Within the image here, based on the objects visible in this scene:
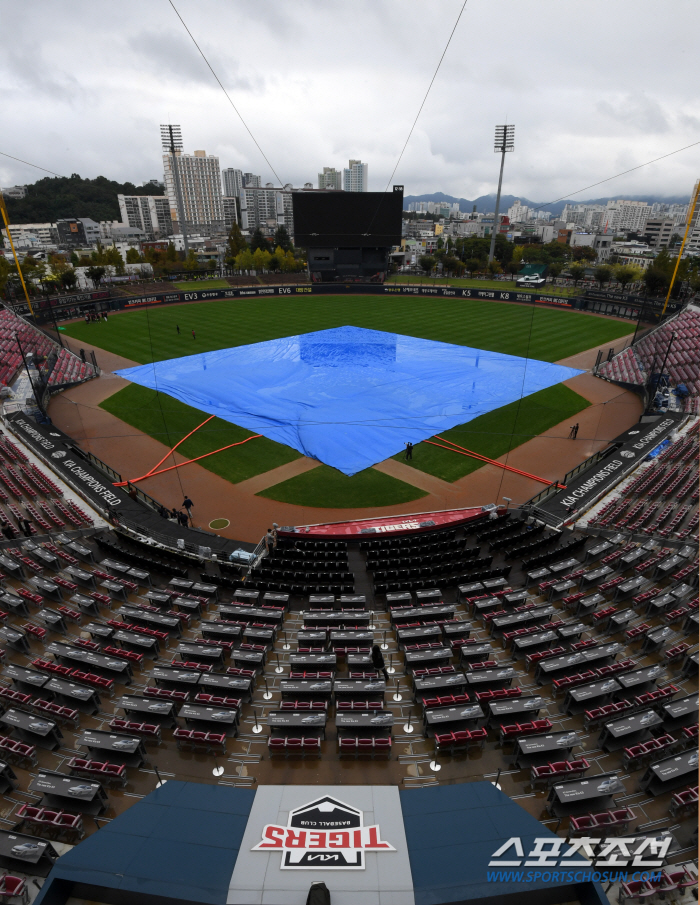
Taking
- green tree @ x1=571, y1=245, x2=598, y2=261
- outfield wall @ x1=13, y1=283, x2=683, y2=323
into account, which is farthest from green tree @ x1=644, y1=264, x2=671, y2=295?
green tree @ x1=571, y1=245, x2=598, y2=261

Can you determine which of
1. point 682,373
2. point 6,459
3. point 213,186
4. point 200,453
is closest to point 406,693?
point 200,453

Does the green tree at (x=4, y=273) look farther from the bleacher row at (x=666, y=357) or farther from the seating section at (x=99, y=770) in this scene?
the bleacher row at (x=666, y=357)

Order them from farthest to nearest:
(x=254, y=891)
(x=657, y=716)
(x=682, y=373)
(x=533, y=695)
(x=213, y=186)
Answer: (x=213, y=186) < (x=682, y=373) < (x=533, y=695) < (x=657, y=716) < (x=254, y=891)

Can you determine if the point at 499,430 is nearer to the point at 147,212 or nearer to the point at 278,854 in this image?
the point at 278,854

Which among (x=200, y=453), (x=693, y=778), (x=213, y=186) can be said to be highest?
(x=213, y=186)

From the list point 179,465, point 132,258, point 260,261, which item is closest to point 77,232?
point 132,258

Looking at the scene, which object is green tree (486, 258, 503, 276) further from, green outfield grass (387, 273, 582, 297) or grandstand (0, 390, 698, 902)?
grandstand (0, 390, 698, 902)

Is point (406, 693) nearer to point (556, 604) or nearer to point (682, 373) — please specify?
point (556, 604)
